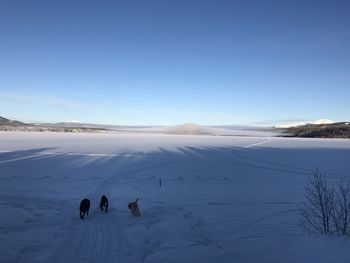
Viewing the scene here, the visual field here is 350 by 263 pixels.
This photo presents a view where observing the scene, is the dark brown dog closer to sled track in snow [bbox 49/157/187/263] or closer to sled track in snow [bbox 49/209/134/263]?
sled track in snow [bbox 49/157/187/263]

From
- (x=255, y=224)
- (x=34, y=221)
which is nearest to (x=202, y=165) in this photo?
(x=255, y=224)

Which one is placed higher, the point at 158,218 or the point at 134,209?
the point at 134,209

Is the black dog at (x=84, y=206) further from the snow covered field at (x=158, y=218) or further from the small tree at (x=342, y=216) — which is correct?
the small tree at (x=342, y=216)

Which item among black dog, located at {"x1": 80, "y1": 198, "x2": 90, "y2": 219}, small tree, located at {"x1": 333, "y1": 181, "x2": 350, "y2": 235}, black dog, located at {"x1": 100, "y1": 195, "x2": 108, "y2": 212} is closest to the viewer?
small tree, located at {"x1": 333, "y1": 181, "x2": 350, "y2": 235}

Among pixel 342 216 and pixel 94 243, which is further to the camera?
pixel 342 216

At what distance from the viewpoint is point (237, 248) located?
26.3 ft

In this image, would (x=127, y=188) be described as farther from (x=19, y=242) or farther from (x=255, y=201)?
(x=19, y=242)

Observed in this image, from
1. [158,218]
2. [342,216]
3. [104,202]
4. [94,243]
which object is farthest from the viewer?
[104,202]

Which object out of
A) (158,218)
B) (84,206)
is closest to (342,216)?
(158,218)

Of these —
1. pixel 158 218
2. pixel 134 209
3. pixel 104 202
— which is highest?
pixel 104 202

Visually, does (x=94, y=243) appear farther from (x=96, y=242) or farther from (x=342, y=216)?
(x=342, y=216)

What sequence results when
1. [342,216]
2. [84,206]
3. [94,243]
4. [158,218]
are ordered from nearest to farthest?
[94,243]
[342,216]
[84,206]
[158,218]

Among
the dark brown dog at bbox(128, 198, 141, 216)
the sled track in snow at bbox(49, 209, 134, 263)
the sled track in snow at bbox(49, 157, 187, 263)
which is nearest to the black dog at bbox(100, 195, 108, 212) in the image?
the sled track in snow at bbox(49, 157, 187, 263)

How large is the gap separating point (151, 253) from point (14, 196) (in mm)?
7542
